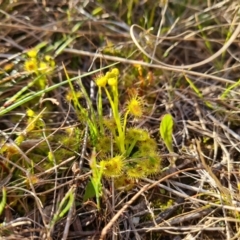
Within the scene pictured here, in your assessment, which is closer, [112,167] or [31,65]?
[112,167]

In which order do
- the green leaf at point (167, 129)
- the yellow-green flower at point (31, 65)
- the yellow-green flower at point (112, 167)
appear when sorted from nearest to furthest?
the yellow-green flower at point (112, 167) → the green leaf at point (167, 129) → the yellow-green flower at point (31, 65)

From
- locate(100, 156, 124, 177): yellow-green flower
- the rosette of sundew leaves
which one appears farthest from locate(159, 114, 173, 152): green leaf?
locate(100, 156, 124, 177): yellow-green flower

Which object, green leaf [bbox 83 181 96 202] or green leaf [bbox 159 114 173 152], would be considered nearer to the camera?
green leaf [bbox 83 181 96 202]

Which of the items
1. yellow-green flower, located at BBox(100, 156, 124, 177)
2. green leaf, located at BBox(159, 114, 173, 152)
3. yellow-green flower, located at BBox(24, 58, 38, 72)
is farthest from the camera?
yellow-green flower, located at BBox(24, 58, 38, 72)

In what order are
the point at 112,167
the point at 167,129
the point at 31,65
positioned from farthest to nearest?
the point at 31,65 < the point at 167,129 < the point at 112,167

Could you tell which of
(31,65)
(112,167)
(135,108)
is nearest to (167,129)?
(135,108)

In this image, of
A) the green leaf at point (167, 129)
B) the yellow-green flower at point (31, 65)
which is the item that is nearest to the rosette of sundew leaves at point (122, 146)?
the green leaf at point (167, 129)

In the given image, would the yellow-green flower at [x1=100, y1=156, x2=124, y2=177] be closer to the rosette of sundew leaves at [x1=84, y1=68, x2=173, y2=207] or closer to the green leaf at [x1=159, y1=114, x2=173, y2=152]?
the rosette of sundew leaves at [x1=84, y1=68, x2=173, y2=207]

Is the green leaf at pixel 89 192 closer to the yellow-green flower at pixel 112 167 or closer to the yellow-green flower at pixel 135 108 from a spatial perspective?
the yellow-green flower at pixel 112 167

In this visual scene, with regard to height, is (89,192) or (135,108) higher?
(135,108)

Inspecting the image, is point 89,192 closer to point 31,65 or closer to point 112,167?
point 112,167

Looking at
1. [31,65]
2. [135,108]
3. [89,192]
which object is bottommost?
[89,192]

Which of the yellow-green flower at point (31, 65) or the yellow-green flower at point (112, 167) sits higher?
the yellow-green flower at point (31, 65)
